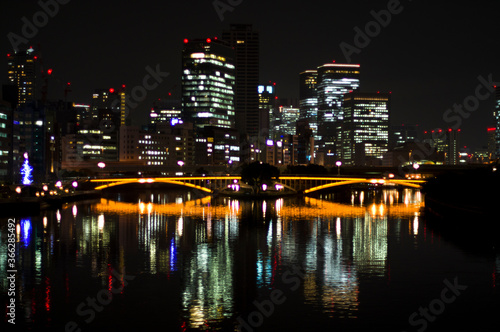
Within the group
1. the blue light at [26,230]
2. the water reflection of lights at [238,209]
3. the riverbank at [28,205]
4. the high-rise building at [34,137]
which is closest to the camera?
the blue light at [26,230]

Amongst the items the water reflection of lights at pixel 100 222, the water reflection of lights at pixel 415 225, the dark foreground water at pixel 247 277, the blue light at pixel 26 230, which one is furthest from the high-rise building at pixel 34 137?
the water reflection of lights at pixel 415 225

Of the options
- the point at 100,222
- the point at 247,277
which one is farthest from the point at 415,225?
the point at 100,222

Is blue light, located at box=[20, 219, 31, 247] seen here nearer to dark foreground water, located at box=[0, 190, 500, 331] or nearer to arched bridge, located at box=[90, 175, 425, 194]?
dark foreground water, located at box=[0, 190, 500, 331]

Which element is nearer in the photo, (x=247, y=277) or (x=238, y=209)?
(x=247, y=277)

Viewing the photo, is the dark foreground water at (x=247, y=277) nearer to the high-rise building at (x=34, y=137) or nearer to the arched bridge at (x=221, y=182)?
the arched bridge at (x=221, y=182)

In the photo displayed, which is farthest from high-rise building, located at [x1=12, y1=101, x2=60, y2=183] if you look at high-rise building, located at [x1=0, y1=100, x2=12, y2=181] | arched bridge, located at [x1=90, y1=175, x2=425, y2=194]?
arched bridge, located at [x1=90, y1=175, x2=425, y2=194]

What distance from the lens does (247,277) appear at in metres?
33.7

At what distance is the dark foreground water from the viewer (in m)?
25.5

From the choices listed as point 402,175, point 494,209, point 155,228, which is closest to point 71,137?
point 402,175

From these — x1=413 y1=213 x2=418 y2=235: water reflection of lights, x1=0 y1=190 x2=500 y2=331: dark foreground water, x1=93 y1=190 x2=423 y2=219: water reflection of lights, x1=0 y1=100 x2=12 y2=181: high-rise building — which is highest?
x1=0 y1=100 x2=12 y2=181: high-rise building

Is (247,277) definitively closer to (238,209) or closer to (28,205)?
(28,205)

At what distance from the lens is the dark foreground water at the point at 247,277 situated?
83.7 feet

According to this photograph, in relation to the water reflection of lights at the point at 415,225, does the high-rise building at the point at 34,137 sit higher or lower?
higher

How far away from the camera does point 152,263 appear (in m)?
38.2
